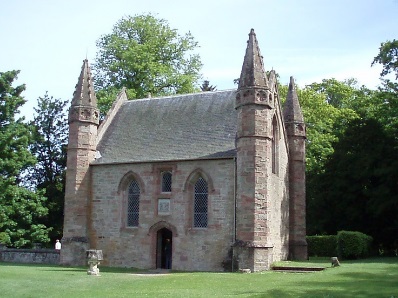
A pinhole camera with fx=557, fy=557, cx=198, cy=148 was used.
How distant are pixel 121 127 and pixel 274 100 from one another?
10.1 metres

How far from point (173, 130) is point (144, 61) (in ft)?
50.1

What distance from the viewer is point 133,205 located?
32.8 m

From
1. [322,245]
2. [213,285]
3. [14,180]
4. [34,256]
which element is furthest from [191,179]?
[14,180]

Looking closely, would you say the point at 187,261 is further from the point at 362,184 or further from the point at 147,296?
the point at 362,184

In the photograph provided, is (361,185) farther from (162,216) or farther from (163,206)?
(162,216)

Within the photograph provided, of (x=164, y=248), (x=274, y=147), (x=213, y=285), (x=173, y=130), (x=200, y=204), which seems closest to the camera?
(x=213, y=285)

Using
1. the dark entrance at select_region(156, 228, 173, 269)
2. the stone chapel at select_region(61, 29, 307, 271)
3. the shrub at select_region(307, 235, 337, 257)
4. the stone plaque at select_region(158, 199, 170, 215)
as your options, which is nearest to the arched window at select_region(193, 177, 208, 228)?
the stone chapel at select_region(61, 29, 307, 271)

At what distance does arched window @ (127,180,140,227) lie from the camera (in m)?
32.5

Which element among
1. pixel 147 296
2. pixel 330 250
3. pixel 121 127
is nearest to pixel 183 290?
pixel 147 296

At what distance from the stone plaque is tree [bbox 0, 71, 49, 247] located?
12.9 metres

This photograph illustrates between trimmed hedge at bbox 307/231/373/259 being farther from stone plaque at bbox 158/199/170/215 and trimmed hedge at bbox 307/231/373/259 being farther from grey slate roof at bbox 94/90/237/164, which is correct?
stone plaque at bbox 158/199/170/215

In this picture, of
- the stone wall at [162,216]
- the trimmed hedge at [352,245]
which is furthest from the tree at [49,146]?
the trimmed hedge at [352,245]

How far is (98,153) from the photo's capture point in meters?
34.4

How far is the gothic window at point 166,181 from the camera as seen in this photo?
3189cm
